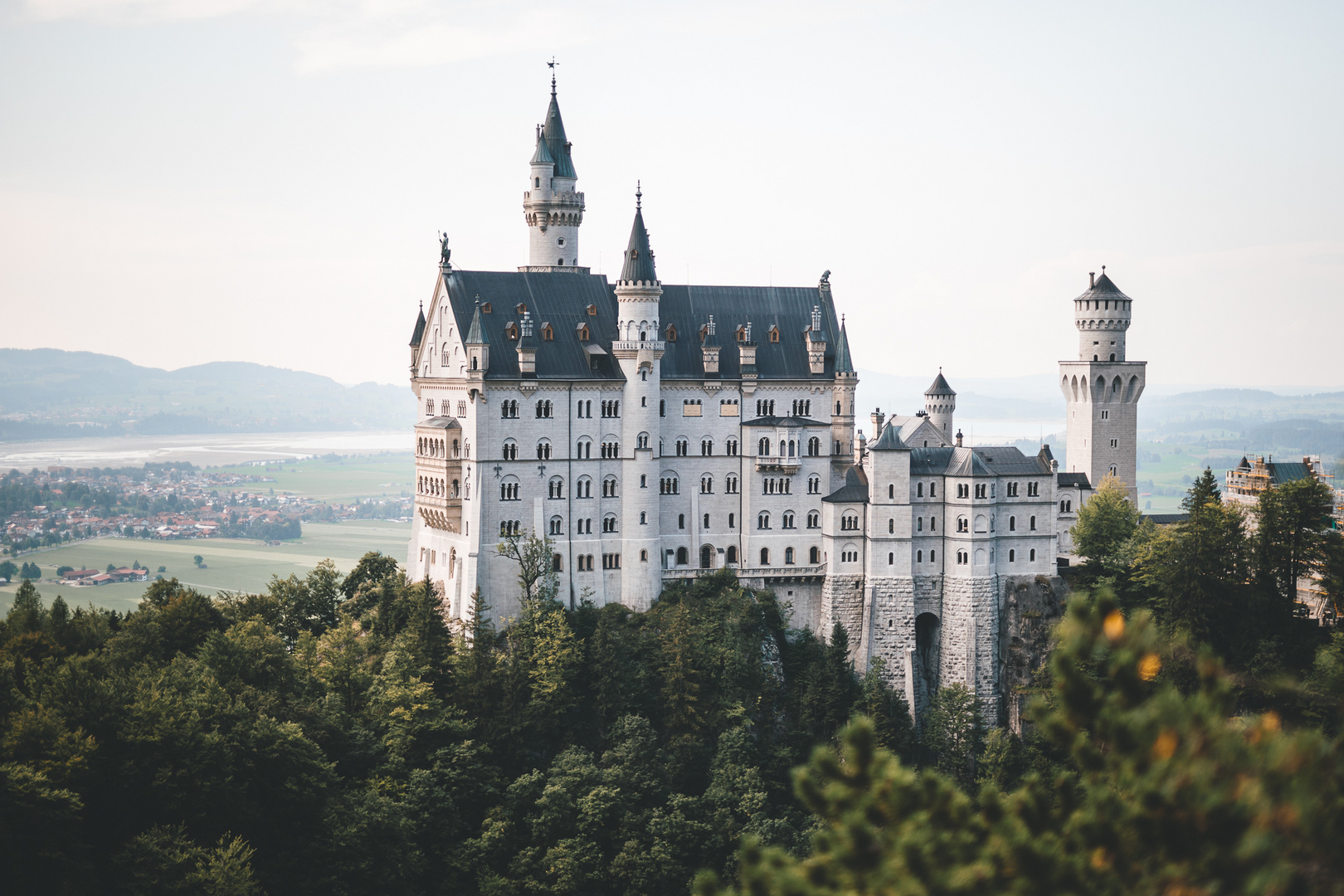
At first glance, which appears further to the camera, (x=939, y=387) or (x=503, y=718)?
(x=939, y=387)

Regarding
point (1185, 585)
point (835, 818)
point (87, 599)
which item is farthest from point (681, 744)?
point (87, 599)

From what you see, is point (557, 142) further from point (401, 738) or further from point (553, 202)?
point (401, 738)

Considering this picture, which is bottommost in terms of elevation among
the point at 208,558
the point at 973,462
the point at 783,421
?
the point at 208,558

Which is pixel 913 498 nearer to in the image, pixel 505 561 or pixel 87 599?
pixel 505 561

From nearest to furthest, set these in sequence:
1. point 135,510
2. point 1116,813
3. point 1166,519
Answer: point 1116,813 < point 1166,519 < point 135,510

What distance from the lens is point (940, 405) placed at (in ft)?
298

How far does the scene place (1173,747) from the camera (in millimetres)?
23344

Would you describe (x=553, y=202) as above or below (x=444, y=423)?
above

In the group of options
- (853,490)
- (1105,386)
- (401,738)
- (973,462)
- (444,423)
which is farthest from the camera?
(1105,386)

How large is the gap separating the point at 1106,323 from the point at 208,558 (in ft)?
317

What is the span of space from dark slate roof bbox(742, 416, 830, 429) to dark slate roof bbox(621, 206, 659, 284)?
1053 cm

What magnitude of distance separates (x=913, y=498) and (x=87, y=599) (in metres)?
72.3

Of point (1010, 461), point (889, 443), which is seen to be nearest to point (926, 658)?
point (1010, 461)

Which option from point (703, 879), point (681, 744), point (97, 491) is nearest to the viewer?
point (703, 879)
